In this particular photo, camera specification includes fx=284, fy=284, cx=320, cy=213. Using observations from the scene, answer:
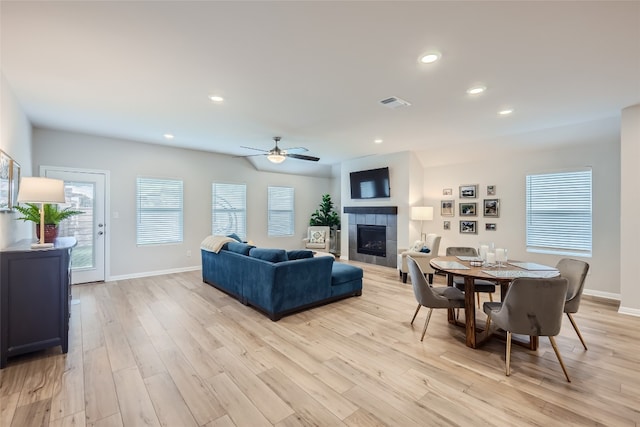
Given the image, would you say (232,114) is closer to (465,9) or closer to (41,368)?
(465,9)

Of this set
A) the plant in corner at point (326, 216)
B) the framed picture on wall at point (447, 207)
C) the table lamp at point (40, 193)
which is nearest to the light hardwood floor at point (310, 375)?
the table lamp at point (40, 193)

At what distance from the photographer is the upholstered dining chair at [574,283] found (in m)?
2.82

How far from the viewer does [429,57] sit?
8.13ft

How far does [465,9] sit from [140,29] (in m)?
2.31

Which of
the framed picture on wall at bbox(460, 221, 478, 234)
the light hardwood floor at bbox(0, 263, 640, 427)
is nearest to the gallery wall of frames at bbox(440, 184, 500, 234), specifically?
the framed picture on wall at bbox(460, 221, 478, 234)

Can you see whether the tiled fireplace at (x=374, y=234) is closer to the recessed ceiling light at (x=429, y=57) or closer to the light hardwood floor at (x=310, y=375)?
the light hardwood floor at (x=310, y=375)

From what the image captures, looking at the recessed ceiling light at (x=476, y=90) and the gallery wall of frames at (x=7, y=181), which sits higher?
the recessed ceiling light at (x=476, y=90)

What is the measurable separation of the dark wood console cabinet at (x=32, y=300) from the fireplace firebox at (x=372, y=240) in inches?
231

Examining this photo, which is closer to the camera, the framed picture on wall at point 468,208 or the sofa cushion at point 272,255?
the sofa cushion at point 272,255

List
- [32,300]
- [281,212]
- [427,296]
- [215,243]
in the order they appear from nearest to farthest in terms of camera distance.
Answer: [32,300], [427,296], [215,243], [281,212]

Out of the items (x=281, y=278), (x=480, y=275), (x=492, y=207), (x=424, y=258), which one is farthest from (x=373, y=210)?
(x=480, y=275)

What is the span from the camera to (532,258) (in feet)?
17.1

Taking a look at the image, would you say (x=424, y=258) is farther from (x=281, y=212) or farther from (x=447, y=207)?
(x=281, y=212)

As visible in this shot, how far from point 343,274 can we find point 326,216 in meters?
4.41
